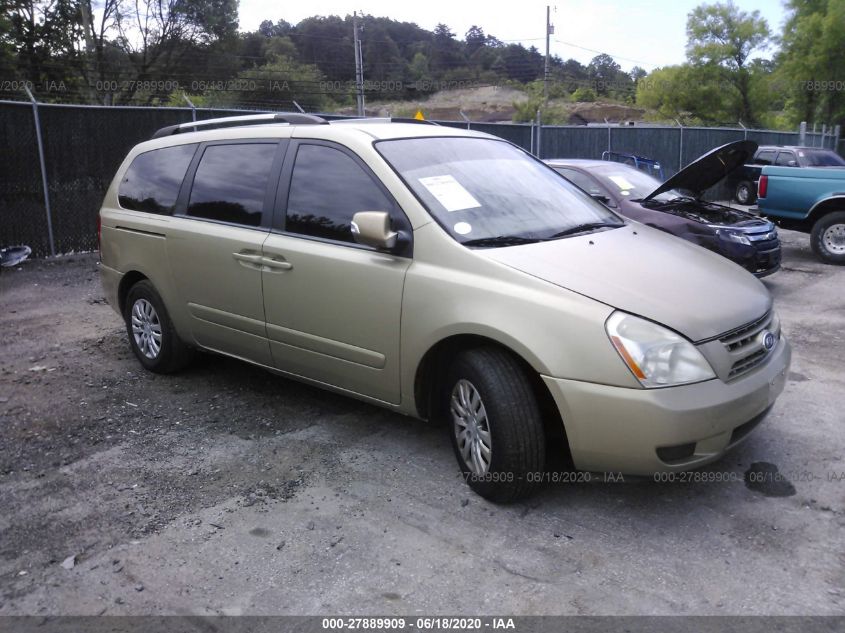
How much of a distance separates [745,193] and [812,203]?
1083 centimetres

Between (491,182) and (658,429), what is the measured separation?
173cm

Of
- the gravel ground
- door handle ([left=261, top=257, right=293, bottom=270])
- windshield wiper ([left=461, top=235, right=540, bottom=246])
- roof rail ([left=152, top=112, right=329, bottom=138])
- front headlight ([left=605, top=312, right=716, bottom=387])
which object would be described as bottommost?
the gravel ground

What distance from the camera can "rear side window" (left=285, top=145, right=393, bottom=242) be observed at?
155 inches

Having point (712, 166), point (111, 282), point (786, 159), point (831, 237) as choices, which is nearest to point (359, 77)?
point (786, 159)

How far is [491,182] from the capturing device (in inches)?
161

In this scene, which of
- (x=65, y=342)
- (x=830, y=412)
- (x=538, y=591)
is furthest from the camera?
(x=65, y=342)

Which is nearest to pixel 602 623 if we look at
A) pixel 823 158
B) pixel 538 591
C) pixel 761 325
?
pixel 538 591

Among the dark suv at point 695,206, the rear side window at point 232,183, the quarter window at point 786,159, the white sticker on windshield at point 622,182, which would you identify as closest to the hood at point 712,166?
the dark suv at point 695,206

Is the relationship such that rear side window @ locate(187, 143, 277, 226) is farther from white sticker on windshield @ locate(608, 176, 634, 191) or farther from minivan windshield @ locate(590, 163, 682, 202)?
white sticker on windshield @ locate(608, 176, 634, 191)

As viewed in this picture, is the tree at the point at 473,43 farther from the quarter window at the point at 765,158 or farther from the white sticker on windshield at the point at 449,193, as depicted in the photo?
the white sticker on windshield at the point at 449,193

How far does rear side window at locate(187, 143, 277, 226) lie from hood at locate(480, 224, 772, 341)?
1.69 metres

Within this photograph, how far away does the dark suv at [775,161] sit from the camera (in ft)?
58.3

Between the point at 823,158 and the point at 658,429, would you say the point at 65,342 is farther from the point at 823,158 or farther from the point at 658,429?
the point at 823,158

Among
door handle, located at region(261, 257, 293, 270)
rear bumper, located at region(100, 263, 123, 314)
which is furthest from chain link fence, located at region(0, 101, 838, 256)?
door handle, located at region(261, 257, 293, 270)
